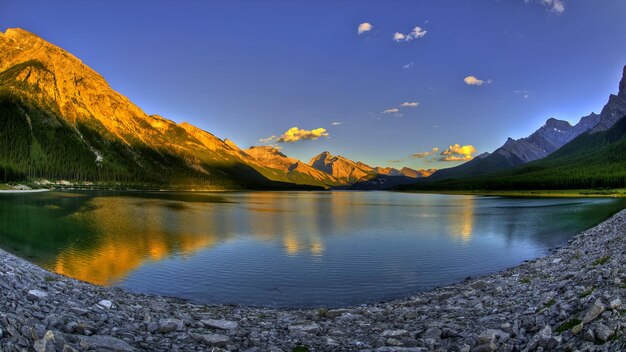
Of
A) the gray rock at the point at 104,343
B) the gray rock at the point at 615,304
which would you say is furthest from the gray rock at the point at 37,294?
the gray rock at the point at 615,304

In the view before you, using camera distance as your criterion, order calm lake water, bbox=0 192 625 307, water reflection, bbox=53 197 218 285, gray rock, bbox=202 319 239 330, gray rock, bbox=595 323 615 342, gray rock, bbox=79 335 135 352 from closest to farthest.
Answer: gray rock, bbox=595 323 615 342 < gray rock, bbox=79 335 135 352 < gray rock, bbox=202 319 239 330 < calm lake water, bbox=0 192 625 307 < water reflection, bbox=53 197 218 285

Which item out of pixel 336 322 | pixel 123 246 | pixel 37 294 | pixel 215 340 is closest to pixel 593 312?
pixel 336 322

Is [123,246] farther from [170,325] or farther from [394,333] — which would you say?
[394,333]

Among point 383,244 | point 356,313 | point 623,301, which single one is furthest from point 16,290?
point 383,244

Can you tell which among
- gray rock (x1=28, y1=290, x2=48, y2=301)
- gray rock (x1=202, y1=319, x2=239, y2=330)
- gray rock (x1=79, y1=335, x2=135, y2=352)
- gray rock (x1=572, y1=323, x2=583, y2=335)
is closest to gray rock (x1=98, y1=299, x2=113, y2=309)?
gray rock (x1=28, y1=290, x2=48, y2=301)

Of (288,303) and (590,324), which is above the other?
(590,324)

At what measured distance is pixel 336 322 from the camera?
64.4 ft

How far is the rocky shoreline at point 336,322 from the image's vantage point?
12.3 meters

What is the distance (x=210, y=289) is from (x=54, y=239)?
1421 inches

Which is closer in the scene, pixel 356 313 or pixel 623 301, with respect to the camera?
pixel 623 301

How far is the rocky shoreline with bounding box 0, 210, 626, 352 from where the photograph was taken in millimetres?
12266

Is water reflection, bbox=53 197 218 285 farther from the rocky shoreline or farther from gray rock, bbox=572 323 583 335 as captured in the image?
gray rock, bbox=572 323 583 335

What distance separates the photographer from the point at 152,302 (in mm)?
22672

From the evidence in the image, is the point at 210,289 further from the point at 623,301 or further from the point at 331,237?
the point at 331,237
